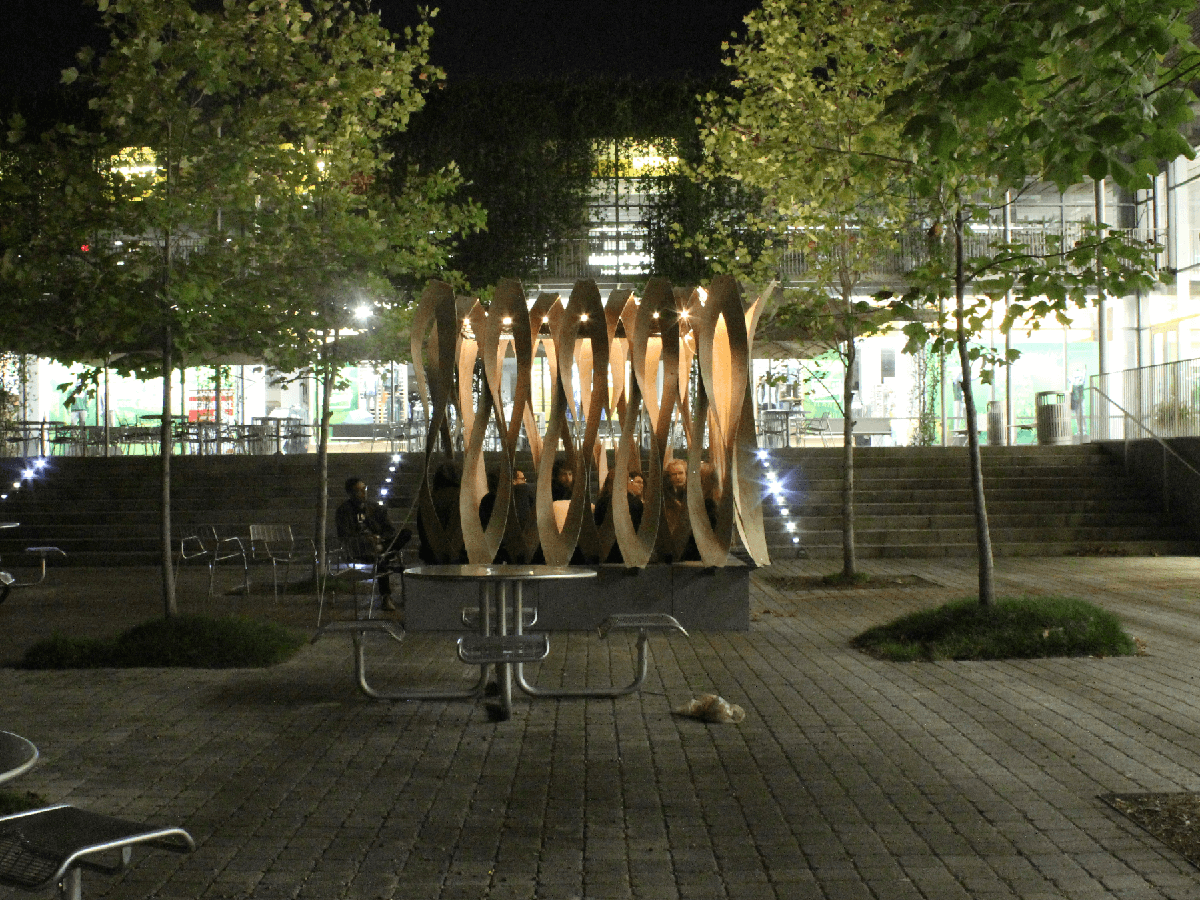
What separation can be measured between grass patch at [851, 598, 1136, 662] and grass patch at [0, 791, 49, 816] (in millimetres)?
6064

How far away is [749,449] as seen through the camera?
1127 cm

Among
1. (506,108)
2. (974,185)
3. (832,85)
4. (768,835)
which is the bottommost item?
(768,835)

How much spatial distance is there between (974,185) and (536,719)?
5339 mm

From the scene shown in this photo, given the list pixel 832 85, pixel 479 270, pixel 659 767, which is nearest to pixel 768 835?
pixel 659 767

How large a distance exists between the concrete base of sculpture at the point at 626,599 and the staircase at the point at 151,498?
8.22 meters

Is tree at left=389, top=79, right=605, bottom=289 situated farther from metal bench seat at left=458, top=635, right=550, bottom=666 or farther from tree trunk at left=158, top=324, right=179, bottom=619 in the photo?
metal bench seat at left=458, top=635, right=550, bottom=666

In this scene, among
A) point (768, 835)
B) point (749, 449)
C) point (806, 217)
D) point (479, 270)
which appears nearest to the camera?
point (768, 835)

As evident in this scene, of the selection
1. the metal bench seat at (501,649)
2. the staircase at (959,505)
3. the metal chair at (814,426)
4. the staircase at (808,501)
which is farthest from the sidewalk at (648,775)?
the metal chair at (814,426)

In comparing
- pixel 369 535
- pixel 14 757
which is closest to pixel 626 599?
pixel 369 535

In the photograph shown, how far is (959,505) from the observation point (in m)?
21.2

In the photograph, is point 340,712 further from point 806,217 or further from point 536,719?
point 806,217

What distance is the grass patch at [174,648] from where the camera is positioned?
9.84 m

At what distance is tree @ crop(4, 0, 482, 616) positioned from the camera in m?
10.0

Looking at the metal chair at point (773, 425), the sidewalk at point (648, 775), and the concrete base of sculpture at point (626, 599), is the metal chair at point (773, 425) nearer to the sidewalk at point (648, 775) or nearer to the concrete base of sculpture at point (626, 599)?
the concrete base of sculpture at point (626, 599)
